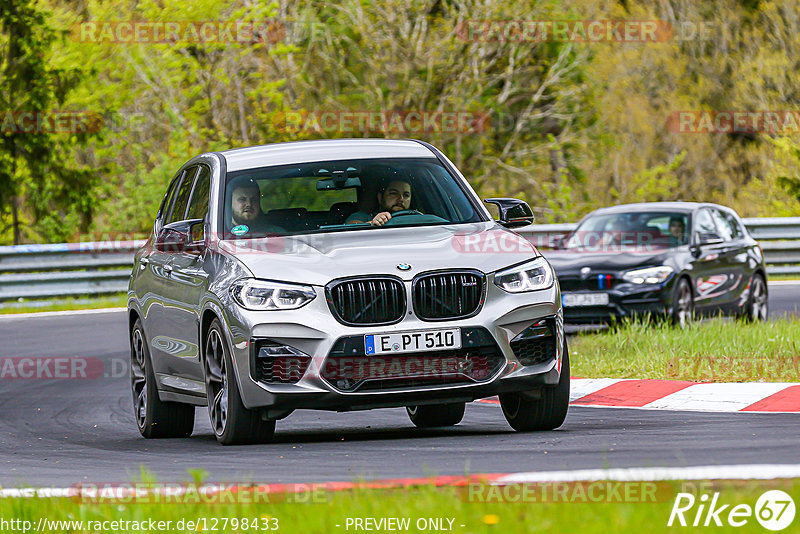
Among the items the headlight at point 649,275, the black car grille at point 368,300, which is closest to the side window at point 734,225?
the headlight at point 649,275

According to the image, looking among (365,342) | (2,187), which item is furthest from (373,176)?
(2,187)

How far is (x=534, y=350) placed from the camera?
8.38 m

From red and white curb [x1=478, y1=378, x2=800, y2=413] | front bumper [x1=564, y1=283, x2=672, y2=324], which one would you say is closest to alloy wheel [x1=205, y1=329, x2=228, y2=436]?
red and white curb [x1=478, y1=378, x2=800, y2=413]

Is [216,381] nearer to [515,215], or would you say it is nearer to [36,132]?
[515,215]

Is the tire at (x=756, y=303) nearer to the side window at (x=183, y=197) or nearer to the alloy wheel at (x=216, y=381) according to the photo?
the side window at (x=183, y=197)

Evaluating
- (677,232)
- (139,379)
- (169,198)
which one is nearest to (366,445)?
(139,379)

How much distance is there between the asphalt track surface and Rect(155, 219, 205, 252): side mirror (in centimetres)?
124

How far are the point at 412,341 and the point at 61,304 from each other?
1409cm

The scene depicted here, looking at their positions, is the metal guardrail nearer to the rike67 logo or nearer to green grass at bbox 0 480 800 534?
green grass at bbox 0 480 800 534

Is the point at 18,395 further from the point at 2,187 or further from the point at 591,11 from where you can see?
the point at 591,11

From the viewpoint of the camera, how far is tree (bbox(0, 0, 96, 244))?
87.6ft

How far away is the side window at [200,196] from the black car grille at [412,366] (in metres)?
1.85

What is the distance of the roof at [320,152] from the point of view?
376 inches

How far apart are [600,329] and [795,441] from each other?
9064 millimetres
